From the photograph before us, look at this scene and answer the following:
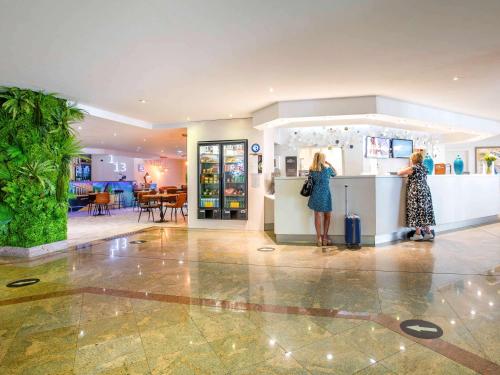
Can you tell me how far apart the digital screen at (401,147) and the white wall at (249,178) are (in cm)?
382

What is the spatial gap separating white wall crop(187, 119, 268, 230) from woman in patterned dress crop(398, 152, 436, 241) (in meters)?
3.38

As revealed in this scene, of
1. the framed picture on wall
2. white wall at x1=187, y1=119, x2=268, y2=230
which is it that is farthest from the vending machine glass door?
the framed picture on wall

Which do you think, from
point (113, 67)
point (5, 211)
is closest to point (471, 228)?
point (113, 67)

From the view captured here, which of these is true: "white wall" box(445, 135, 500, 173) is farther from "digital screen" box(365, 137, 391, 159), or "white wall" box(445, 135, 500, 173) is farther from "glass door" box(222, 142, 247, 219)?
"glass door" box(222, 142, 247, 219)

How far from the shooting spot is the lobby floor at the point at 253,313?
215 cm

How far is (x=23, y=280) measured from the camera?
13.5ft

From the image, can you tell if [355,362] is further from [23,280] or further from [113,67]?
[113,67]

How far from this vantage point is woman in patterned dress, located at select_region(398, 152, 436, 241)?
19.9ft

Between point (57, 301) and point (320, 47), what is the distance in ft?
14.1

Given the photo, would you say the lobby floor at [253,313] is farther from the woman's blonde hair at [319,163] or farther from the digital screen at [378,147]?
the digital screen at [378,147]

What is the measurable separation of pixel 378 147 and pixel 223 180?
14.2 ft

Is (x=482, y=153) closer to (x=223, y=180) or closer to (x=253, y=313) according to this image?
(x=223, y=180)

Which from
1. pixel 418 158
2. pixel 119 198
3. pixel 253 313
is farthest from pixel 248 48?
pixel 119 198

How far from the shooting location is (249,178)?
8.16 m
